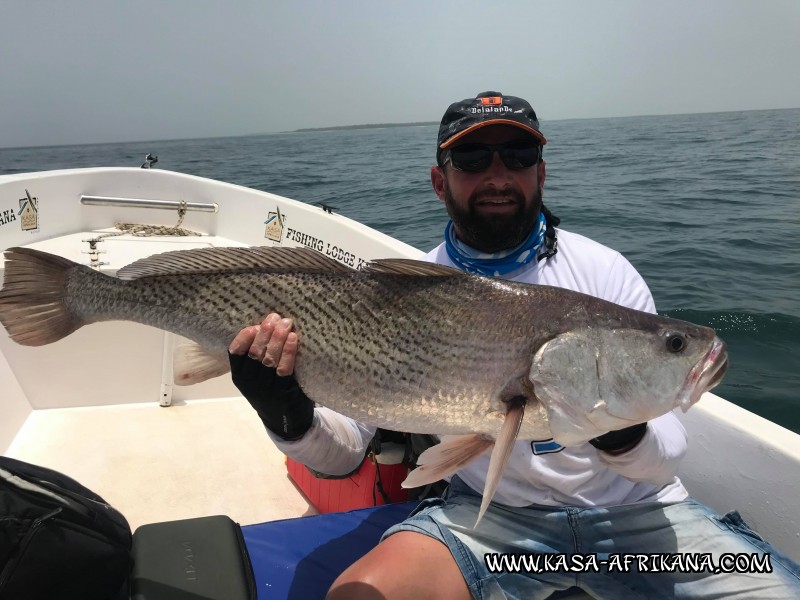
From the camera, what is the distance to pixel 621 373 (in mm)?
Answer: 1959

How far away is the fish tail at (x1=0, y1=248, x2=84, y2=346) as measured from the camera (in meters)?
→ 2.23

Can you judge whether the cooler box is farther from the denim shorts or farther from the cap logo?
the cap logo

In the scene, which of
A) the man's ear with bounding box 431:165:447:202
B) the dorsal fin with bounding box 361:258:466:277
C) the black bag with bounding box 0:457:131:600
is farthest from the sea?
the black bag with bounding box 0:457:131:600

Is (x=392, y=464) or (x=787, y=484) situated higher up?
(x=787, y=484)

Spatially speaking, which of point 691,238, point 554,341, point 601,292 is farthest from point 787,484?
point 691,238

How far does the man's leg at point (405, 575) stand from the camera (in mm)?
2107

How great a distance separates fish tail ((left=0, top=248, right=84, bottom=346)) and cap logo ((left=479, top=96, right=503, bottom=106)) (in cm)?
198

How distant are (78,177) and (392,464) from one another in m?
5.58

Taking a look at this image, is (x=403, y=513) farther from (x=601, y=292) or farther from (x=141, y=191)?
(x=141, y=191)

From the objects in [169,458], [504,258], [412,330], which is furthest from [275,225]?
[412,330]

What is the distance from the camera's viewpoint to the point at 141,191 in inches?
285

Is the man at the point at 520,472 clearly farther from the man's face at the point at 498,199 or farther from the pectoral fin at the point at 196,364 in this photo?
the pectoral fin at the point at 196,364

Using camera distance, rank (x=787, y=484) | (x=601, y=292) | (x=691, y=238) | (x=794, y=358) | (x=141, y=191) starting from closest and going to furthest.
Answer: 1. (x=787, y=484)
2. (x=601, y=292)
3. (x=794, y=358)
4. (x=141, y=191)
5. (x=691, y=238)

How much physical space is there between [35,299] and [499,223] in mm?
2013
